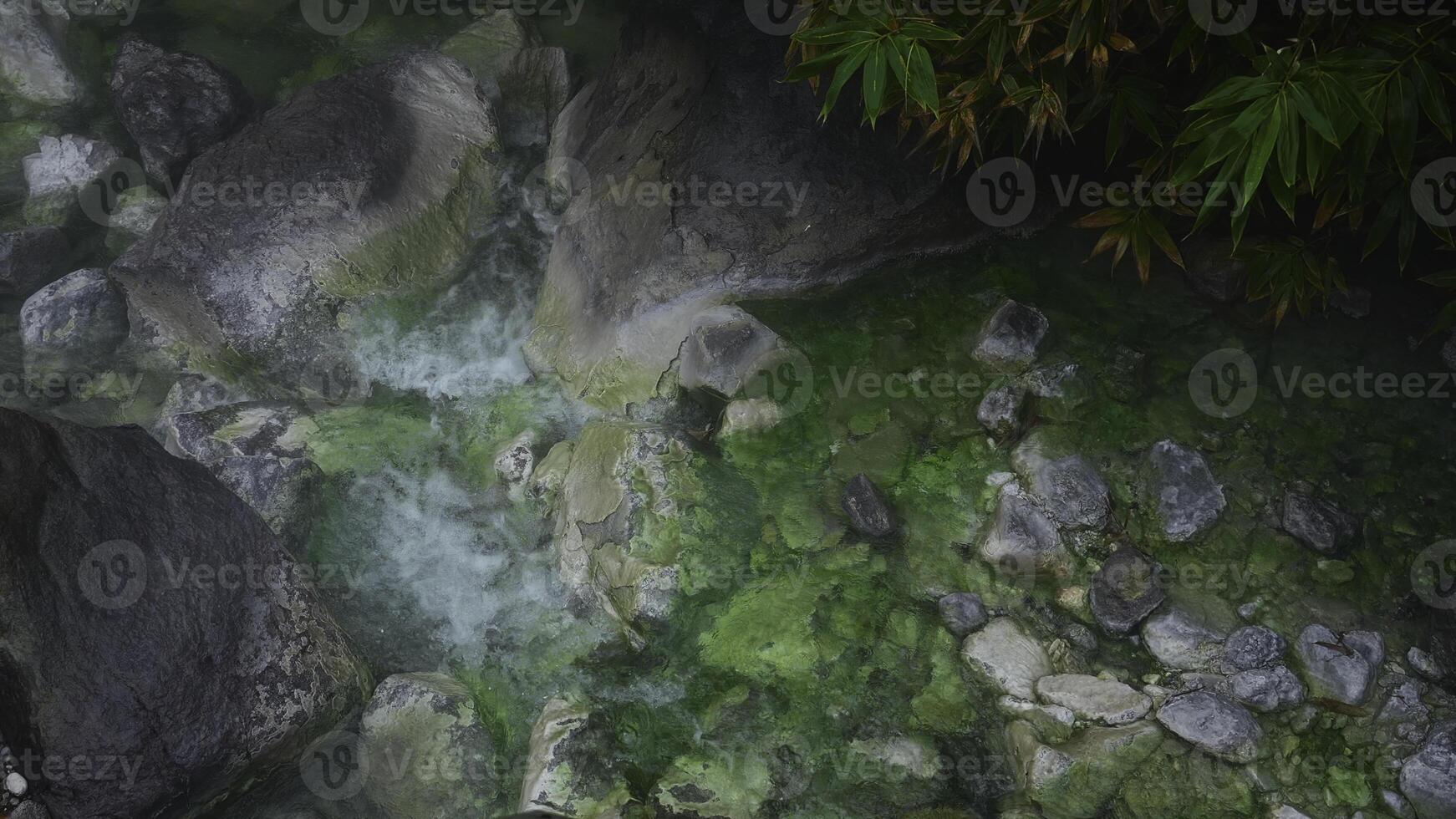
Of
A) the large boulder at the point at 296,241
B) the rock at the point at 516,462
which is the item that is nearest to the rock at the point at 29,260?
the large boulder at the point at 296,241

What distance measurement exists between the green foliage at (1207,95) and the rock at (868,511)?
131 cm

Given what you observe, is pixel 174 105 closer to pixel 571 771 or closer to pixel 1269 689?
pixel 571 771

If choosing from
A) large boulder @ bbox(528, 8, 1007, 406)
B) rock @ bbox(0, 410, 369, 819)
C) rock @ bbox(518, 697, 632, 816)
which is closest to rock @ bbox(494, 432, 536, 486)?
large boulder @ bbox(528, 8, 1007, 406)

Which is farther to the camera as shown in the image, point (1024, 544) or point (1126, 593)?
point (1024, 544)

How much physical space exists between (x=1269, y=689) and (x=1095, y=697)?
55 cm

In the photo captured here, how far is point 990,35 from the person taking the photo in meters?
3.33

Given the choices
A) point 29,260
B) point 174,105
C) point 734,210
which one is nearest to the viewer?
point 734,210

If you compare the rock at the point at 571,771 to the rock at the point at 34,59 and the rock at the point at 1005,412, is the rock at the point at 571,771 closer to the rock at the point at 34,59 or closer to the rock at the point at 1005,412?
the rock at the point at 1005,412

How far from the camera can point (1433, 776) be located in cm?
302

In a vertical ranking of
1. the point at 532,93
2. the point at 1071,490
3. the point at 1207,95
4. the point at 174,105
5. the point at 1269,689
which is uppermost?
the point at 1207,95

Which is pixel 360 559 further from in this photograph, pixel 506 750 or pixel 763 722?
pixel 763 722

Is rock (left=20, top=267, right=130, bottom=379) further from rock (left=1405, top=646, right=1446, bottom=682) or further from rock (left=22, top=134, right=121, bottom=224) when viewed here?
rock (left=1405, top=646, right=1446, bottom=682)

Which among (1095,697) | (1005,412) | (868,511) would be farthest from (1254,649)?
(868,511)

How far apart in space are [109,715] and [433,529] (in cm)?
153
